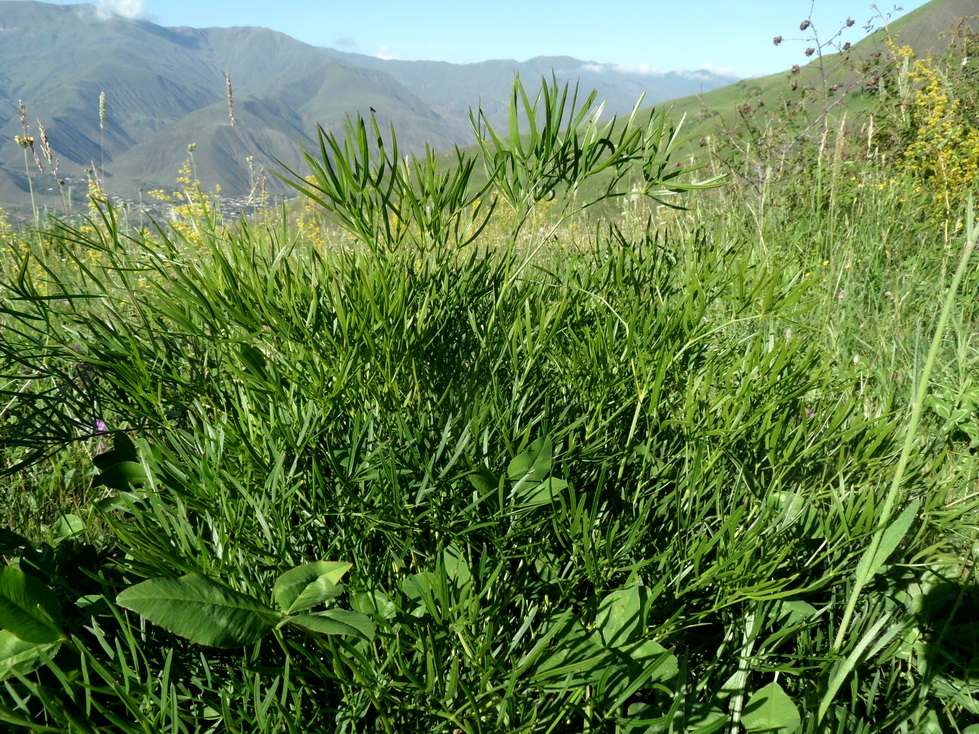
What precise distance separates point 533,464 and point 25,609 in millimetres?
630

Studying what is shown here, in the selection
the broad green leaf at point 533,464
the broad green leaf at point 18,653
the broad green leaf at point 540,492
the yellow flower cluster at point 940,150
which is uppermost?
the yellow flower cluster at point 940,150

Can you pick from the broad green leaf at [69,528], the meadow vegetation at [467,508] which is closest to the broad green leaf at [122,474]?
the meadow vegetation at [467,508]

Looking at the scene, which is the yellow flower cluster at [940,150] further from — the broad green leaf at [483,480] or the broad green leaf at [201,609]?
the broad green leaf at [201,609]

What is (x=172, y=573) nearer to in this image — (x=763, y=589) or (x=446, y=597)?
(x=446, y=597)

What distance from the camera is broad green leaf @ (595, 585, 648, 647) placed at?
0.81 m

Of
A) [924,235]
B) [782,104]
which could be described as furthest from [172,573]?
[782,104]

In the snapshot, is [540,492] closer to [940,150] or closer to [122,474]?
[122,474]

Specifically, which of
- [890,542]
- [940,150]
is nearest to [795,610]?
[890,542]

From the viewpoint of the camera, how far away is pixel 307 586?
0.76m

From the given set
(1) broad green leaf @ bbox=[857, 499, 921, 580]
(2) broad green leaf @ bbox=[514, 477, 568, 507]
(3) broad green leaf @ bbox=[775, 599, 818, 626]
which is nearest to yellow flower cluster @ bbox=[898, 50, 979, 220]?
(3) broad green leaf @ bbox=[775, 599, 818, 626]

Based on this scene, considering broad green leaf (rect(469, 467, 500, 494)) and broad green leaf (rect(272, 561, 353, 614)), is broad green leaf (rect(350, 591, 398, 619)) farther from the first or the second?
broad green leaf (rect(469, 467, 500, 494))

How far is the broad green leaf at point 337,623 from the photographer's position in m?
0.68

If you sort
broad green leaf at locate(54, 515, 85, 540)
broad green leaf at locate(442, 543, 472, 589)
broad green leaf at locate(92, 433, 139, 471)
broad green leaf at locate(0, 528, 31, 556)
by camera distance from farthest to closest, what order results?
broad green leaf at locate(54, 515, 85, 540)
broad green leaf at locate(92, 433, 139, 471)
broad green leaf at locate(0, 528, 31, 556)
broad green leaf at locate(442, 543, 472, 589)

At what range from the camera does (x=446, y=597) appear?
29.3 inches
